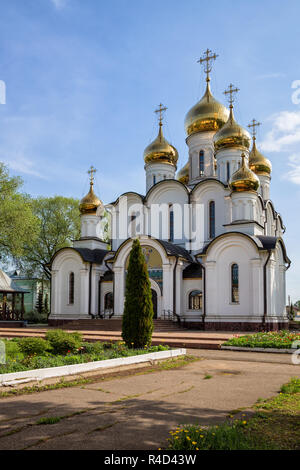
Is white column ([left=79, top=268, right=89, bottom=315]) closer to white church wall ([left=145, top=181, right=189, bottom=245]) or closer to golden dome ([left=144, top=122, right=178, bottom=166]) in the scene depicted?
white church wall ([left=145, top=181, right=189, bottom=245])

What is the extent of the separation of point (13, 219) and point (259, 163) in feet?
59.5

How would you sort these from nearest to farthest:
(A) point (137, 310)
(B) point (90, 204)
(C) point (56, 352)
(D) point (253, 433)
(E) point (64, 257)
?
(D) point (253, 433) < (C) point (56, 352) < (A) point (137, 310) < (E) point (64, 257) < (B) point (90, 204)

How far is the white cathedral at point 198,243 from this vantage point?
20.9m

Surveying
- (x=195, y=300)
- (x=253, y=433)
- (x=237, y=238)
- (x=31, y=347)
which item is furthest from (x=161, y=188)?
(x=253, y=433)

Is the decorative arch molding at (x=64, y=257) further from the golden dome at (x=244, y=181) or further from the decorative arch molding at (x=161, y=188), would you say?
the golden dome at (x=244, y=181)

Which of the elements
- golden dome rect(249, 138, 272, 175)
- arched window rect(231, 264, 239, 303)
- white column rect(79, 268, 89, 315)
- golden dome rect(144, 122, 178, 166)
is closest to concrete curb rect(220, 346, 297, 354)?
arched window rect(231, 264, 239, 303)

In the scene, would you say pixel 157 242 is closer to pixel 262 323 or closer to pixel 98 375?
pixel 262 323

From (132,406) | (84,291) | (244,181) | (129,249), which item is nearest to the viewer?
(132,406)

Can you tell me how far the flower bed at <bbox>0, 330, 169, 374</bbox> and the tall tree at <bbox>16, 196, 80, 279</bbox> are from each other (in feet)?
73.6

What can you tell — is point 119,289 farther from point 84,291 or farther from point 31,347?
point 31,347

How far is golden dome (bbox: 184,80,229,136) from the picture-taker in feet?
91.5

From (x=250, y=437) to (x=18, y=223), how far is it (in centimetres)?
2220

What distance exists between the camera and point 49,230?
32.3 m
